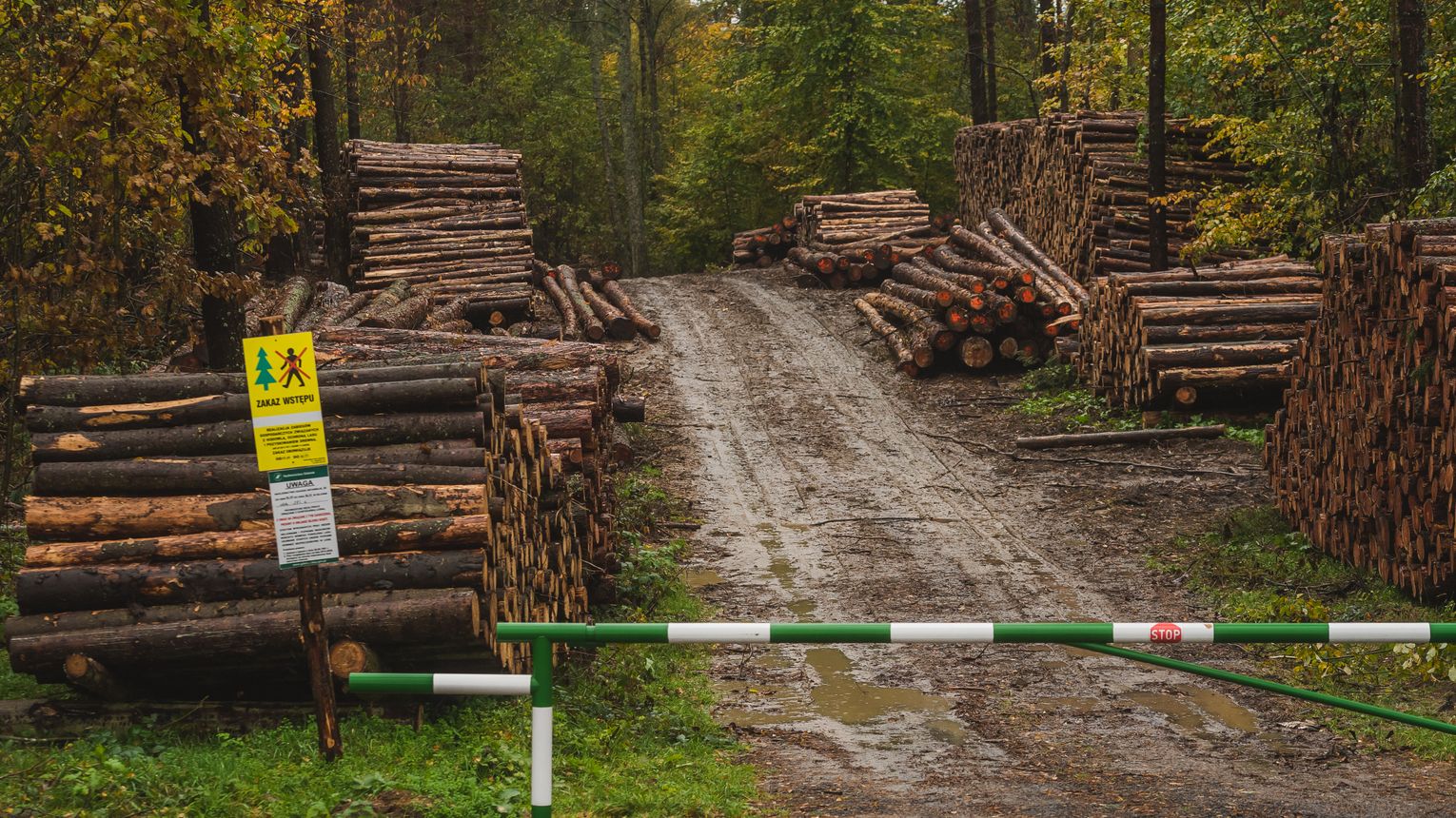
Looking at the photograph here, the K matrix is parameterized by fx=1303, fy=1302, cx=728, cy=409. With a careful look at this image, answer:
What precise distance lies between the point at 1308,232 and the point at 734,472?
8.82 m

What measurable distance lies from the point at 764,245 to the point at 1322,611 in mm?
24908

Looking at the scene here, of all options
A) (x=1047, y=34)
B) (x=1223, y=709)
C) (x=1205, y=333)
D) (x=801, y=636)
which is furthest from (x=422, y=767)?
(x=1047, y=34)

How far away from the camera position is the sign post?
19.5 feet

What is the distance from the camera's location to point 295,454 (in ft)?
19.5

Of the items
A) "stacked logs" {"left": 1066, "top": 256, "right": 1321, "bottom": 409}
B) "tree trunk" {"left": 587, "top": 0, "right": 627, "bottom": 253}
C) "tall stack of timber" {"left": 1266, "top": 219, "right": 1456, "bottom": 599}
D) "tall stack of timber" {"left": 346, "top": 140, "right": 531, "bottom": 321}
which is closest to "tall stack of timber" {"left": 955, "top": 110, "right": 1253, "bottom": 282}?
"stacked logs" {"left": 1066, "top": 256, "right": 1321, "bottom": 409}

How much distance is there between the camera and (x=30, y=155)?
9.58 metres

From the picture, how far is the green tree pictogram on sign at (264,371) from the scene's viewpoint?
5949 mm

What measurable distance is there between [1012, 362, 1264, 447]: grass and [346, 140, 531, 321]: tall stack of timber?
9010mm

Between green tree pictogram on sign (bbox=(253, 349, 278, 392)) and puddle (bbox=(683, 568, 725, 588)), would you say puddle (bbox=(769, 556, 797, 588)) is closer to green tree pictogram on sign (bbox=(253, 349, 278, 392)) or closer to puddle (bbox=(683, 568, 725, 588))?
puddle (bbox=(683, 568, 725, 588))

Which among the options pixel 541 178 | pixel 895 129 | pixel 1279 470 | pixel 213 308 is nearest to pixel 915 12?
pixel 895 129

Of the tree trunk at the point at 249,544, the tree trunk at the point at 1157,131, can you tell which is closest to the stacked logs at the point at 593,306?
the tree trunk at the point at 1157,131

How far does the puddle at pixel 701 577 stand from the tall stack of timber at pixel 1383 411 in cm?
539

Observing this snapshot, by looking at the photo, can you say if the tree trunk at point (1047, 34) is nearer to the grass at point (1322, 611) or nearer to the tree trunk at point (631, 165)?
the tree trunk at point (631, 165)

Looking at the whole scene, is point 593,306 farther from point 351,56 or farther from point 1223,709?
point 1223,709
